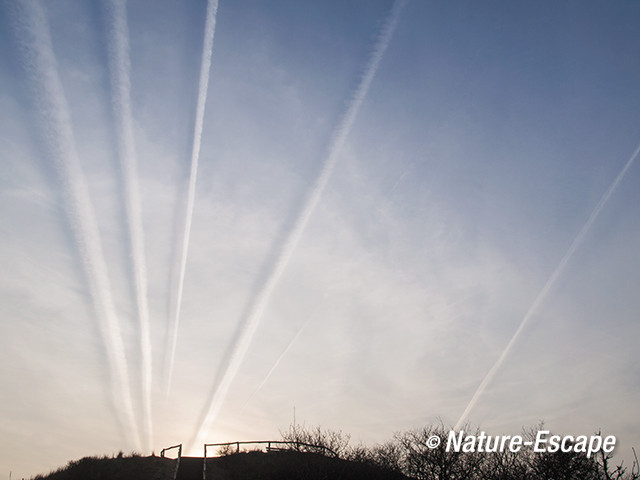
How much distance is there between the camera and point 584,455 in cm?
3662

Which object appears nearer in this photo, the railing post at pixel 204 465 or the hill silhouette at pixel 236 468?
the railing post at pixel 204 465

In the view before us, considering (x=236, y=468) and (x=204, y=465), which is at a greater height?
(x=204, y=465)

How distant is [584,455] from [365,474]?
21000 millimetres

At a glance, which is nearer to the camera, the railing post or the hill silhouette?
the railing post

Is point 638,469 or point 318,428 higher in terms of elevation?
point 318,428

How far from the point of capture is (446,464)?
39.2m

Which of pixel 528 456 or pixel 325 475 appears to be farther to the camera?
pixel 528 456

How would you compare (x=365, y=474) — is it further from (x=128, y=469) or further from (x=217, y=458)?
(x=128, y=469)

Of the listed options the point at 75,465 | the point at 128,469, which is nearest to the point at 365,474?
the point at 128,469

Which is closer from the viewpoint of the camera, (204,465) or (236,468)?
(204,465)

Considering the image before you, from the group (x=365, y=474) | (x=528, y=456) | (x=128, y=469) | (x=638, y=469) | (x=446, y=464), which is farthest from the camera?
(x=528, y=456)

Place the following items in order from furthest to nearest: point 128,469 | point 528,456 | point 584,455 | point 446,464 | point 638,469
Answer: point 528,456 → point 446,464 → point 584,455 → point 128,469 → point 638,469

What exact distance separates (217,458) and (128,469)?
6.38 metres

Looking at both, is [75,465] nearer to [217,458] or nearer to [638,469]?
[217,458]
